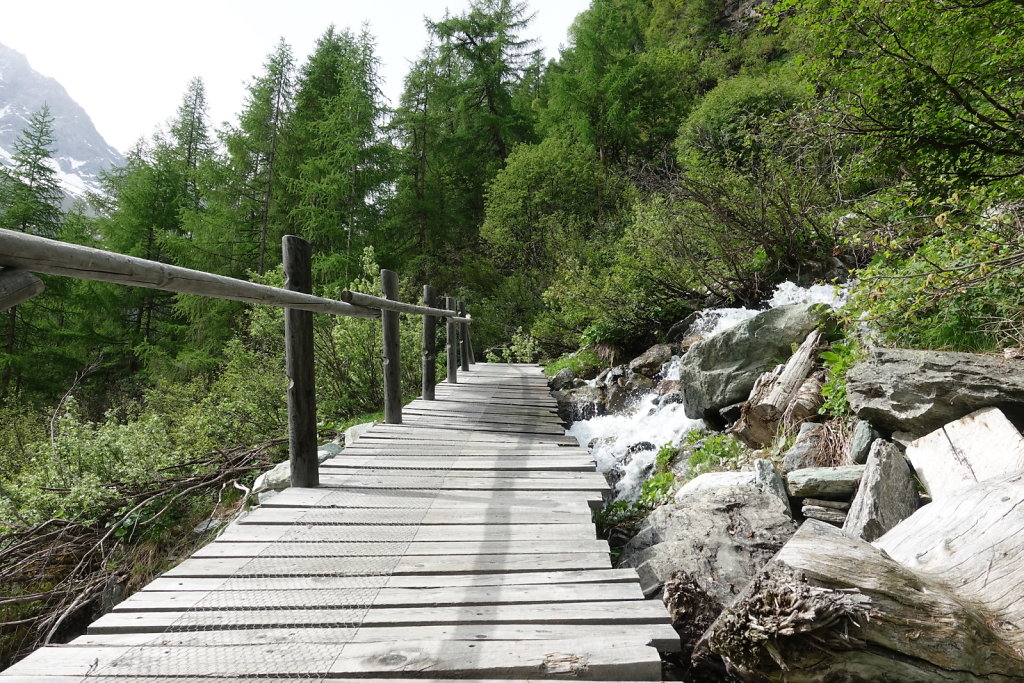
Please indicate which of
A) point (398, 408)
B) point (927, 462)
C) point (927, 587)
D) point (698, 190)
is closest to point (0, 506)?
point (398, 408)

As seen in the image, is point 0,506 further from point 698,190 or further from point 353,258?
point 353,258

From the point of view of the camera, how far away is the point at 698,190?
8969mm

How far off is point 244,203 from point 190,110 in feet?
30.8

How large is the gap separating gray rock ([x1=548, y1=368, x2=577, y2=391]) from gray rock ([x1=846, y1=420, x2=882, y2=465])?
6.40m

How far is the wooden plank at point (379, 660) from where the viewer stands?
155 centimetres

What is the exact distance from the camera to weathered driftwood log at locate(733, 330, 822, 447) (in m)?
4.77

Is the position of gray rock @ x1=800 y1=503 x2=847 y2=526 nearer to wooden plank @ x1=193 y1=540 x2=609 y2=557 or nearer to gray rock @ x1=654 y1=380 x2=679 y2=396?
wooden plank @ x1=193 y1=540 x2=609 y2=557

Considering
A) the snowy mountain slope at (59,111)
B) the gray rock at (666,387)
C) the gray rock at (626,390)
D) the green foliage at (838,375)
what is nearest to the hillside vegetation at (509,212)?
the green foliage at (838,375)

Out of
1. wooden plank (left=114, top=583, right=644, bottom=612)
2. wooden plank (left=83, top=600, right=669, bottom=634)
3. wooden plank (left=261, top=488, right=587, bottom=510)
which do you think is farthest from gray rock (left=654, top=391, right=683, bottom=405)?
wooden plank (left=83, top=600, right=669, bottom=634)

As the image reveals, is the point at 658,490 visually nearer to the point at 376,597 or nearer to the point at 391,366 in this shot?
the point at 391,366

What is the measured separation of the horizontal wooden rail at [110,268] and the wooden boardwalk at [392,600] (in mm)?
1103

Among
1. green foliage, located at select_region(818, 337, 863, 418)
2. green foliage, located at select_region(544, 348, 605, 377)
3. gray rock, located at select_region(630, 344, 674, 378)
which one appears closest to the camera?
green foliage, located at select_region(818, 337, 863, 418)

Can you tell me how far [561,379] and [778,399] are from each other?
5600 mm

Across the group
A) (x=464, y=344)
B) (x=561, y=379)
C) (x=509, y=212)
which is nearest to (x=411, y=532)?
(x=561, y=379)
